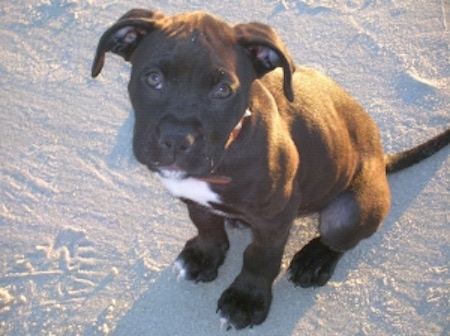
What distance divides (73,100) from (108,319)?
5.61ft

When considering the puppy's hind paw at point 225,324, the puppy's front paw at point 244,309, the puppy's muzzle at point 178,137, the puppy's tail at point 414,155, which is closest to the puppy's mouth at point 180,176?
the puppy's muzzle at point 178,137

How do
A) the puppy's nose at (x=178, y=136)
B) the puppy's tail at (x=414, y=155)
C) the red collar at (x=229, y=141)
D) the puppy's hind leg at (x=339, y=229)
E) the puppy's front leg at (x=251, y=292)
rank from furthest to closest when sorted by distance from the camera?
the puppy's tail at (x=414, y=155) → the puppy's hind leg at (x=339, y=229) → the puppy's front leg at (x=251, y=292) → the red collar at (x=229, y=141) → the puppy's nose at (x=178, y=136)

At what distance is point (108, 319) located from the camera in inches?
139

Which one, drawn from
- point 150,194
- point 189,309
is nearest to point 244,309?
point 189,309

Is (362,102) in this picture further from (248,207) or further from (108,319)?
(108,319)

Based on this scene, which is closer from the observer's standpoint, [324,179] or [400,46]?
[324,179]

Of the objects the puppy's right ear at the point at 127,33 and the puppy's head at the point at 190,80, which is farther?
the puppy's right ear at the point at 127,33

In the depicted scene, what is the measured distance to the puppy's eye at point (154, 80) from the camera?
2613 millimetres

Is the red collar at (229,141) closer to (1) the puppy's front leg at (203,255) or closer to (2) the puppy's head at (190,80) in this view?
(2) the puppy's head at (190,80)

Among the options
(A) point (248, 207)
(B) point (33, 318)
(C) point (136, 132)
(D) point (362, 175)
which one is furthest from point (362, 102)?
(B) point (33, 318)

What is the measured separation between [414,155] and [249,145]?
4.86ft

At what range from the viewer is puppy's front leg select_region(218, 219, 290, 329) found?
3363mm

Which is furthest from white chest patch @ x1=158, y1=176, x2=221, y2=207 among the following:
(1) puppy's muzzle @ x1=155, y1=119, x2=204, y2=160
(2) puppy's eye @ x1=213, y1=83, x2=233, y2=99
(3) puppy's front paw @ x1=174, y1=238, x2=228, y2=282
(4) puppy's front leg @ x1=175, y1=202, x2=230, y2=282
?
(3) puppy's front paw @ x1=174, y1=238, x2=228, y2=282

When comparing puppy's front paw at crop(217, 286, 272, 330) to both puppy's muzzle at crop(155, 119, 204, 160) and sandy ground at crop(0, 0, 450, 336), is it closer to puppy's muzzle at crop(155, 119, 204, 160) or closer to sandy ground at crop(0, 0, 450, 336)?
sandy ground at crop(0, 0, 450, 336)
